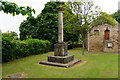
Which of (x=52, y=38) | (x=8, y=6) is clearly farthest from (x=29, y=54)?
(x=8, y=6)

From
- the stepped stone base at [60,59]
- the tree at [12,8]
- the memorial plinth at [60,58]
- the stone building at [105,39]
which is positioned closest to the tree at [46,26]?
the stone building at [105,39]

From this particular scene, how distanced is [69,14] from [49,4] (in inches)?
387

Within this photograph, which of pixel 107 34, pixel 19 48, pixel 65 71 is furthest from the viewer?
pixel 107 34

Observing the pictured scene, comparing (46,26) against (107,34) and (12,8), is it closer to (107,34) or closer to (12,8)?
(107,34)

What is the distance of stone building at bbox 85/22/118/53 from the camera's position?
18.2 meters

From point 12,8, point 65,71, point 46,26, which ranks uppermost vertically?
point 46,26

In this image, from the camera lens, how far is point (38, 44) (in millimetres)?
16203

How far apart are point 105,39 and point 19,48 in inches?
566

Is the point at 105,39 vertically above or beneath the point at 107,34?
beneath

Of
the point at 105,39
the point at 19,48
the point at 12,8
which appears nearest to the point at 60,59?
the point at 19,48

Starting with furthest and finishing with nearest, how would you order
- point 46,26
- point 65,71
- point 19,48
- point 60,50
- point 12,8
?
point 46,26 → point 19,48 → point 60,50 → point 65,71 → point 12,8

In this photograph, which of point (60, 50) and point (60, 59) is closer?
point (60, 59)

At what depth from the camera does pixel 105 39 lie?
1922cm

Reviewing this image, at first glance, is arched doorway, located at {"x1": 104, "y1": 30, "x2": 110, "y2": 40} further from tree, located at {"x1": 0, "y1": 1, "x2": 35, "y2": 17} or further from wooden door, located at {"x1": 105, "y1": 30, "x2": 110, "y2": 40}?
tree, located at {"x1": 0, "y1": 1, "x2": 35, "y2": 17}
